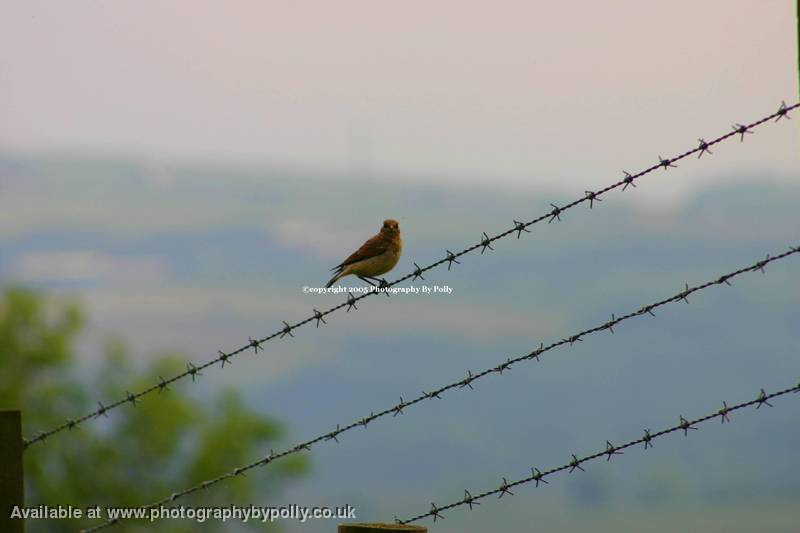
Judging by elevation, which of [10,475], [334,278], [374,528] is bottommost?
[374,528]

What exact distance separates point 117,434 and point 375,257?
42.8 meters

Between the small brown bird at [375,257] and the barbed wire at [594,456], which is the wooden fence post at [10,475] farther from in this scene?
the small brown bird at [375,257]

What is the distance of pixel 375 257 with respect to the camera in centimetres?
1129

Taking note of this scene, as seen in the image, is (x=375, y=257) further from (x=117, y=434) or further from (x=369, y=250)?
(x=117, y=434)

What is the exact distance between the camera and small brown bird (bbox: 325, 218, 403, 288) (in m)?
11.3

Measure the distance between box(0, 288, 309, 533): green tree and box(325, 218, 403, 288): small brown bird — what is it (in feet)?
129

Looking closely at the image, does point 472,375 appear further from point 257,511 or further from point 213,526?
point 213,526

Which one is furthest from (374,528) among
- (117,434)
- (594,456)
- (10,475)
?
(117,434)

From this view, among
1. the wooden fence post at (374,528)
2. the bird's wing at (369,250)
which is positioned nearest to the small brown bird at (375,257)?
the bird's wing at (369,250)

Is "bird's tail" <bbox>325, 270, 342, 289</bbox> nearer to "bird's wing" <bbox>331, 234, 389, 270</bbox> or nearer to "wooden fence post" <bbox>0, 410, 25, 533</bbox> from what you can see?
"bird's wing" <bbox>331, 234, 389, 270</bbox>

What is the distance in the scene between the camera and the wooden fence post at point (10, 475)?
703 cm

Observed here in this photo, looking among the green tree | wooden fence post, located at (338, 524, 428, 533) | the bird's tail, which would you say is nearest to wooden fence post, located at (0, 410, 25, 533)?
wooden fence post, located at (338, 524, 428, 533)

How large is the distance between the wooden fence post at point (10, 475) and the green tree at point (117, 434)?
43063mm

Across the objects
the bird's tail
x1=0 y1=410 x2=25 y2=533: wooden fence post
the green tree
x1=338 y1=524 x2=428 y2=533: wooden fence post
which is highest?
the green tree
